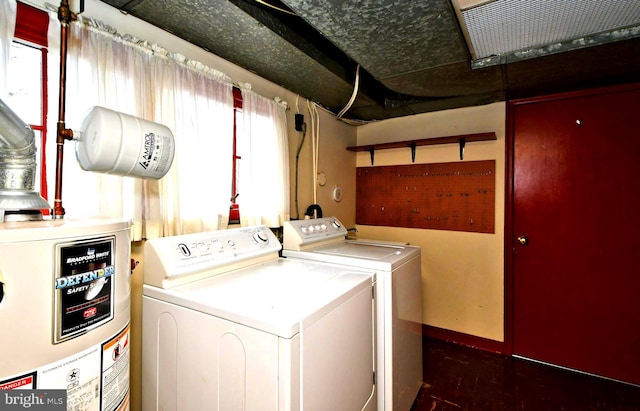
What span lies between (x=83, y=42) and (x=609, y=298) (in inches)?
142

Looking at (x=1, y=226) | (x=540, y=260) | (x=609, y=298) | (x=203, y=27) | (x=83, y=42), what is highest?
(x=203, y=27)

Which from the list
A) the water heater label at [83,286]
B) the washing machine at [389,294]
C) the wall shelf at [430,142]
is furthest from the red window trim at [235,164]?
the wall shelf at [430,142]

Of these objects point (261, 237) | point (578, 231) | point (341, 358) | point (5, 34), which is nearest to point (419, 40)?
point (261, 237)

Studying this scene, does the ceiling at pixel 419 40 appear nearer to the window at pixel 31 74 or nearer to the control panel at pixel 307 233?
the window at pixel 31 74

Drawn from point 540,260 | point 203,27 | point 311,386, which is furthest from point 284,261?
point 540,260

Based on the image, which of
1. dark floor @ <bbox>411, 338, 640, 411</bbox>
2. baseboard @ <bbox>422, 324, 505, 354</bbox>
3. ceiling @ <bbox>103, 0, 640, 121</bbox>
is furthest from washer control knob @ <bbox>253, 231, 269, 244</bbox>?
baseboard @ <bbox>422, 324, 505, 354</bbox>

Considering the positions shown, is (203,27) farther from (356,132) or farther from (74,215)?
(356,132)

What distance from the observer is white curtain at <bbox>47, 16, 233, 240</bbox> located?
3.84 feet

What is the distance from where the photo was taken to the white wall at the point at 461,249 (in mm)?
2617

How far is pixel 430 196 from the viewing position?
2.88 metres

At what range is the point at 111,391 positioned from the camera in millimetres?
893

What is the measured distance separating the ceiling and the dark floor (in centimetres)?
225

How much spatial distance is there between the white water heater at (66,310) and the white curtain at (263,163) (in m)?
0.98

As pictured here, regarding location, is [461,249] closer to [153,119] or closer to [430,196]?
[430,196]
